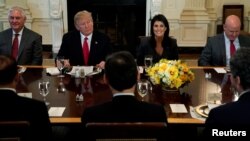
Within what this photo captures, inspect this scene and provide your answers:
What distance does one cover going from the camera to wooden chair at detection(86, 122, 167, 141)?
1.69m

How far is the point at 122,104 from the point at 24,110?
1.73 feet

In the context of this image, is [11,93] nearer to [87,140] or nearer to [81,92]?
[87,140]

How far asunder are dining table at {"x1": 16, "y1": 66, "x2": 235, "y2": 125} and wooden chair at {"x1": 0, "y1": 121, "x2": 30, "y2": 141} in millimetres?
493

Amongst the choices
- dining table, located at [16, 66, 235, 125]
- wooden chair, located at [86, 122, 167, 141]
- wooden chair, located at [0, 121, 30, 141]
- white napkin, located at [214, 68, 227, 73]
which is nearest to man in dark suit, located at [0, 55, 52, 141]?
wooden chair, located at [0, 121, 30, 141]

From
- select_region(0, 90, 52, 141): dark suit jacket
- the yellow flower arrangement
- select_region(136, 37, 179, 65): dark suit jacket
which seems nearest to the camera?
select_region(0, 90, 52, 141): dark suit jacket

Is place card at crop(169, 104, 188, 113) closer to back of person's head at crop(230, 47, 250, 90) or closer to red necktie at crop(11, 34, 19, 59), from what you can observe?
back of person's head at crop(230, 47, 250, 90)

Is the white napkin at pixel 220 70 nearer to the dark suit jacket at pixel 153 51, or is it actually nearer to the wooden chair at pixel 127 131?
the dark suit jacket at pixel 153 51

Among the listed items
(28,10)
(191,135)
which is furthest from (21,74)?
(28,10)

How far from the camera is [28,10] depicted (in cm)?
695

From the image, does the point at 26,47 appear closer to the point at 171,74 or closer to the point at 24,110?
the point at 171,74

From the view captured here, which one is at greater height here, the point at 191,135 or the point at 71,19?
the point at 71,19

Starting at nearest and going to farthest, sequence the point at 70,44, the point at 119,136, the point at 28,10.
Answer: the point at 119,136 < the point at 70,44 < the point at 28,10

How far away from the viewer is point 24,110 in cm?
196

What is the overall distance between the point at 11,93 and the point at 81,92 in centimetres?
89
